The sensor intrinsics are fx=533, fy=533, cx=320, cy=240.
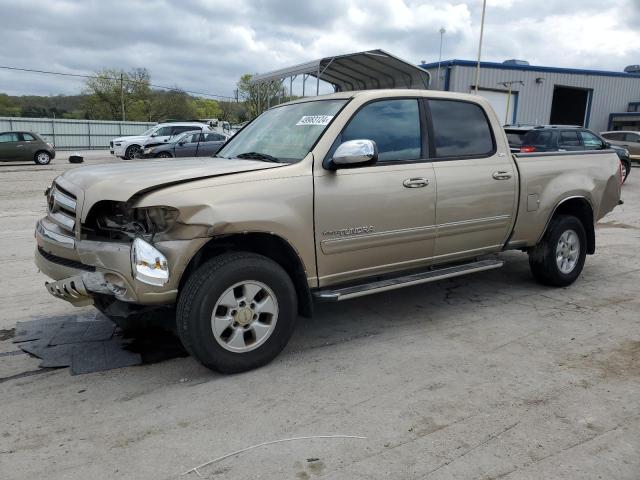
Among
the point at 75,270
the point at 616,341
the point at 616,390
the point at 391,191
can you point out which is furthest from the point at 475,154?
the point at 75,270

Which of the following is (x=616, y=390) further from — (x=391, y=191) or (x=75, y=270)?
(x=75, y=270)

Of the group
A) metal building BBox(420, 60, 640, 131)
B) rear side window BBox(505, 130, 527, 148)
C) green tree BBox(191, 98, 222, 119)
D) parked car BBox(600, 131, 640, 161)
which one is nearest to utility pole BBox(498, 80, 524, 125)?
metal building BBox(420, 60, 640, 131)

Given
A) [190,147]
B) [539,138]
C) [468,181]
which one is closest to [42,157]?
[190,147]

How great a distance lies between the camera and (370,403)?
127 inches

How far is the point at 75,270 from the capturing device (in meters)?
3.49

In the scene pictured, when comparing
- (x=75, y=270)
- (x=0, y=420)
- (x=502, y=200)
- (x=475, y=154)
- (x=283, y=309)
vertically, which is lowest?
(x=0, y=420)

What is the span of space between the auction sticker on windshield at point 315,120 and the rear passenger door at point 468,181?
38.8 inches

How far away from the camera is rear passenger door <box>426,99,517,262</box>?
4.48 m

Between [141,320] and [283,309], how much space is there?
108cm

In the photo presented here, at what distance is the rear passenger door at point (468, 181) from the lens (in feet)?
14.7

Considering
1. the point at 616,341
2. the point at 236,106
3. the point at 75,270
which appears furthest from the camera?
the point at 236,106

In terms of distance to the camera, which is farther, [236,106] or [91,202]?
[236,106]

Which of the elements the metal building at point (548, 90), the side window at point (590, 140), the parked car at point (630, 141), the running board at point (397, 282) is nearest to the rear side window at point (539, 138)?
the side window at point (590, 140)

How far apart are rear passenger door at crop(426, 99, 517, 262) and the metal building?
20.2 metres
